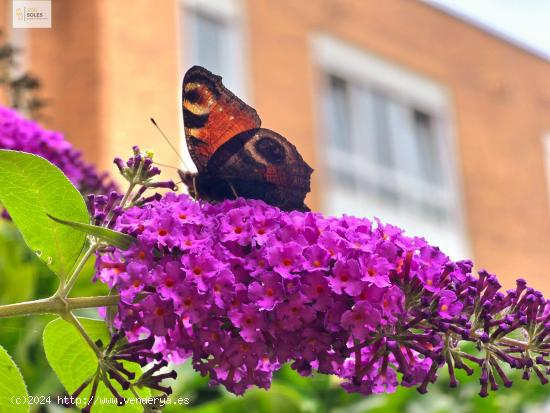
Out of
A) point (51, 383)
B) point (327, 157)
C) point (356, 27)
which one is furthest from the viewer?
point (356, 27)

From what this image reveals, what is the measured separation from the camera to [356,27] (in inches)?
398

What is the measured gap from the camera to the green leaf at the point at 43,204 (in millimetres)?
1359

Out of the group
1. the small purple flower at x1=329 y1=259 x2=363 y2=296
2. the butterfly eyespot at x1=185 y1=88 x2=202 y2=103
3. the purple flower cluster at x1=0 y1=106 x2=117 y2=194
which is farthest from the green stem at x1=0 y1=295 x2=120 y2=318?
the purple flower cluster at x1=0 y1=106 x2=117 y2=194

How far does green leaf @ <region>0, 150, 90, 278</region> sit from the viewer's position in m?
1.36

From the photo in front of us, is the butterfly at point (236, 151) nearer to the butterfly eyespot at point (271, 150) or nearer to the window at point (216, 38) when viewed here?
Result: the butterfly eyespot at point (271, 150)

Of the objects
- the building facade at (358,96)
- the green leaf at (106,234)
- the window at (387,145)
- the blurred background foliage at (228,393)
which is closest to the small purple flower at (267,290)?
the green leaf at (106,234)

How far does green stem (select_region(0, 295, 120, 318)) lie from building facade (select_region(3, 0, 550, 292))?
553 cm

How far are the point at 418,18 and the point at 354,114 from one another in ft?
5.54

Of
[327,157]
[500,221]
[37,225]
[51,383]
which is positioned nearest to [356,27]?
[327,157]

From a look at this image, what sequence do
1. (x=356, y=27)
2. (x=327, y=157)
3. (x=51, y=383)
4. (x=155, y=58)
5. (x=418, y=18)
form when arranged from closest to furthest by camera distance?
(x=51, y=383)
(x=155, y=58)
(x=327, y=157)
(x=356, y=27)
(x=418, y=18)

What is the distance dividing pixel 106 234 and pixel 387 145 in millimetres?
9122

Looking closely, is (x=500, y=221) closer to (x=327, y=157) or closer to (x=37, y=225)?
(x=327, y=157)

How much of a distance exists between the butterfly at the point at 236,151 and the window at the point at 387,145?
24.4ft

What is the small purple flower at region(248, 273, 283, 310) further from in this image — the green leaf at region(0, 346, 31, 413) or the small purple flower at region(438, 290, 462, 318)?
the green leaf at region(0, 346, 31, 413)
